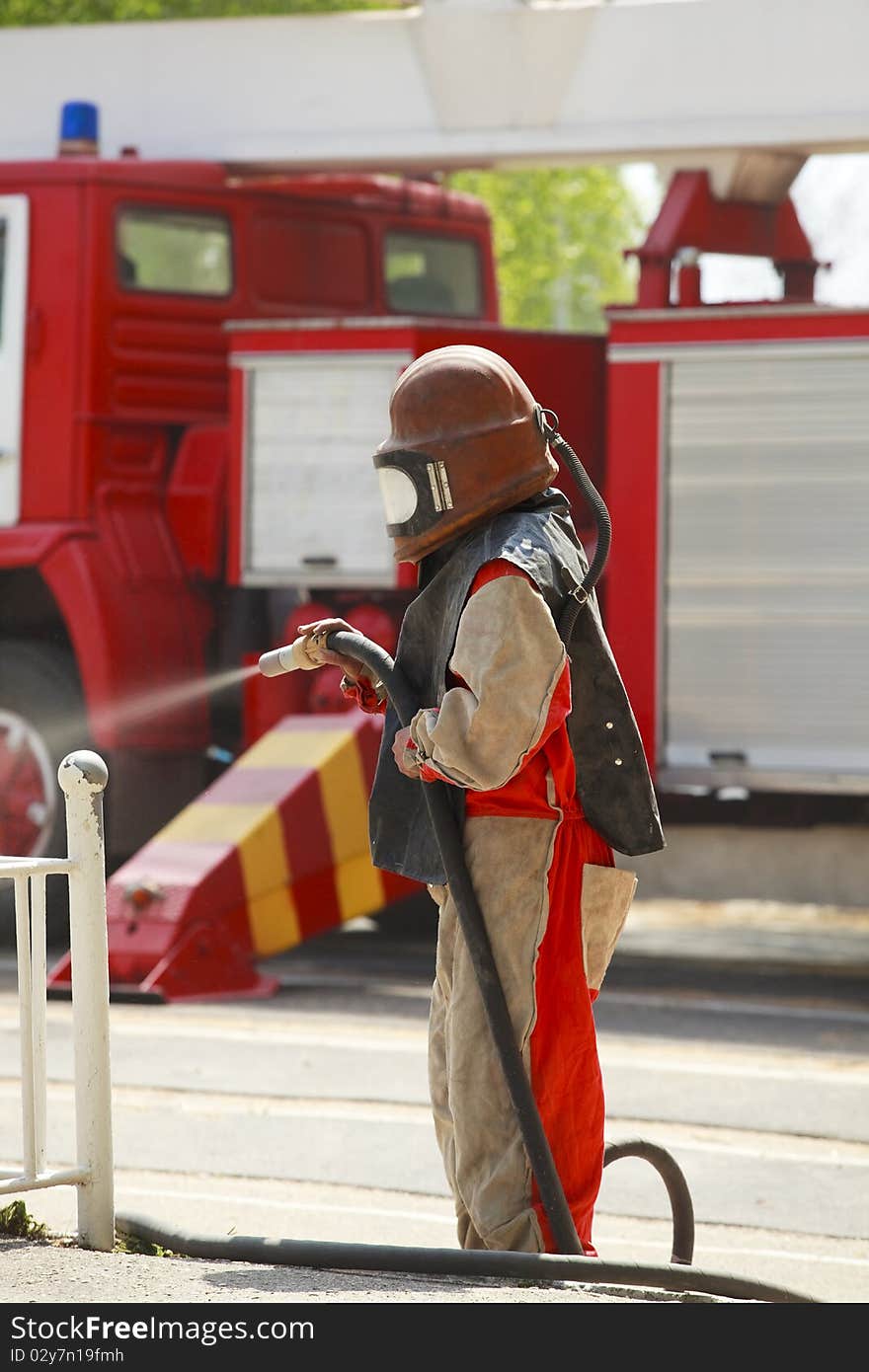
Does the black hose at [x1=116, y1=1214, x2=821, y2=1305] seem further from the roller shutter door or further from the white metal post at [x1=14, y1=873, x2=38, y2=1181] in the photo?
the roller shutter door

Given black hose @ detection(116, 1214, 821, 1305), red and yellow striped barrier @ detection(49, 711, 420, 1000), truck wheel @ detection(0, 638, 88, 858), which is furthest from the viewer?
truck wheel @ detection(0, 638, 88, 858)

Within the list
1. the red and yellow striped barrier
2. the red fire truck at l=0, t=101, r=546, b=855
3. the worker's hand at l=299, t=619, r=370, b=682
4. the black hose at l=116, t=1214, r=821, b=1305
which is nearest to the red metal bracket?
the red fire truck at l=0, t=101, r=546, b=855

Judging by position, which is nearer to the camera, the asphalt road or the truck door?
the asphalt road

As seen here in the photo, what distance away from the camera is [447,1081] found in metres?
3.79

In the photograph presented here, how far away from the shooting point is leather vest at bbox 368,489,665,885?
3.81 metres

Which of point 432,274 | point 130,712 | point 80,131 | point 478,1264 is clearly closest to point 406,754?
point 478,1264

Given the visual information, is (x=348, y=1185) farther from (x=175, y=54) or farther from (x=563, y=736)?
(x=175, y=54)

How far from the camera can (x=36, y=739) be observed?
896 centimetres

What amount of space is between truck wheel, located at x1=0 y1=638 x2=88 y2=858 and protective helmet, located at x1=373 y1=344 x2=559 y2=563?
529 cm

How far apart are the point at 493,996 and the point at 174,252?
636cm

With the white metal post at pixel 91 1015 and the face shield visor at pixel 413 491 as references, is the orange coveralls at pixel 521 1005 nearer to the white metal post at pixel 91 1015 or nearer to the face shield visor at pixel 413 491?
the face shield visor at pixel 413 491

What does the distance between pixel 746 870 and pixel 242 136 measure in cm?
394

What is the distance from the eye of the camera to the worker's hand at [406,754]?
3.67 meters
